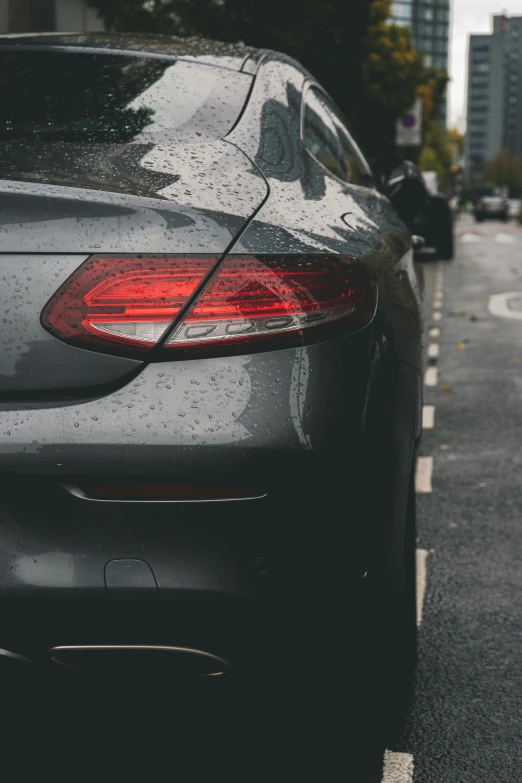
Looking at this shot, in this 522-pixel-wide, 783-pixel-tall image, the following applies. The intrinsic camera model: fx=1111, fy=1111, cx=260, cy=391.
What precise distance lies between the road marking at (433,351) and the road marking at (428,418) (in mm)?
2383

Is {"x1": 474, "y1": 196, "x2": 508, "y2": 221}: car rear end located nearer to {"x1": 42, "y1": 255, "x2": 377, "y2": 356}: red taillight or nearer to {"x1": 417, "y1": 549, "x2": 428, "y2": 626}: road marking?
{"x1": 417, "y1": 549, "x2": 428, "y2": 626}: road marking

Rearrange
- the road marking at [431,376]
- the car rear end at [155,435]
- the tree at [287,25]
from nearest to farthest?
1. the car rear end at [155,435]
2. the road marking at [431,376]
3. the tree at [287,25]

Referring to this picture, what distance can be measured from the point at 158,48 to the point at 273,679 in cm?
182

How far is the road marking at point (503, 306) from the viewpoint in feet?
44.7

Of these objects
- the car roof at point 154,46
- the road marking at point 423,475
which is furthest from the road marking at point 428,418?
the car roof at point 154,46

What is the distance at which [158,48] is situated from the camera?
310 cm

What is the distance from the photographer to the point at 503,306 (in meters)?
14.8

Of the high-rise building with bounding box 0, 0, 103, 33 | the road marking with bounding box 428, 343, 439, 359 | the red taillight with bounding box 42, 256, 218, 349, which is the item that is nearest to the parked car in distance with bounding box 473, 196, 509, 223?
the high-rise building with bounding box 0, 0, 103, 33

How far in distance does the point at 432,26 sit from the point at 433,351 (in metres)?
179

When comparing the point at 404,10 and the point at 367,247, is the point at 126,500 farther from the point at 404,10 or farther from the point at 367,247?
the point at 404,10

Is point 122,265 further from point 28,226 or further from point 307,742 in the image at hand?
point 307,742

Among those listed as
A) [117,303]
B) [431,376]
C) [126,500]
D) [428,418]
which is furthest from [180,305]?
[431,376]

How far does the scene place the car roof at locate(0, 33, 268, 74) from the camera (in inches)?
117

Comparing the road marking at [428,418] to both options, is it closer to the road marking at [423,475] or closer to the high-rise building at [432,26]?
the road marking at [423,475]
